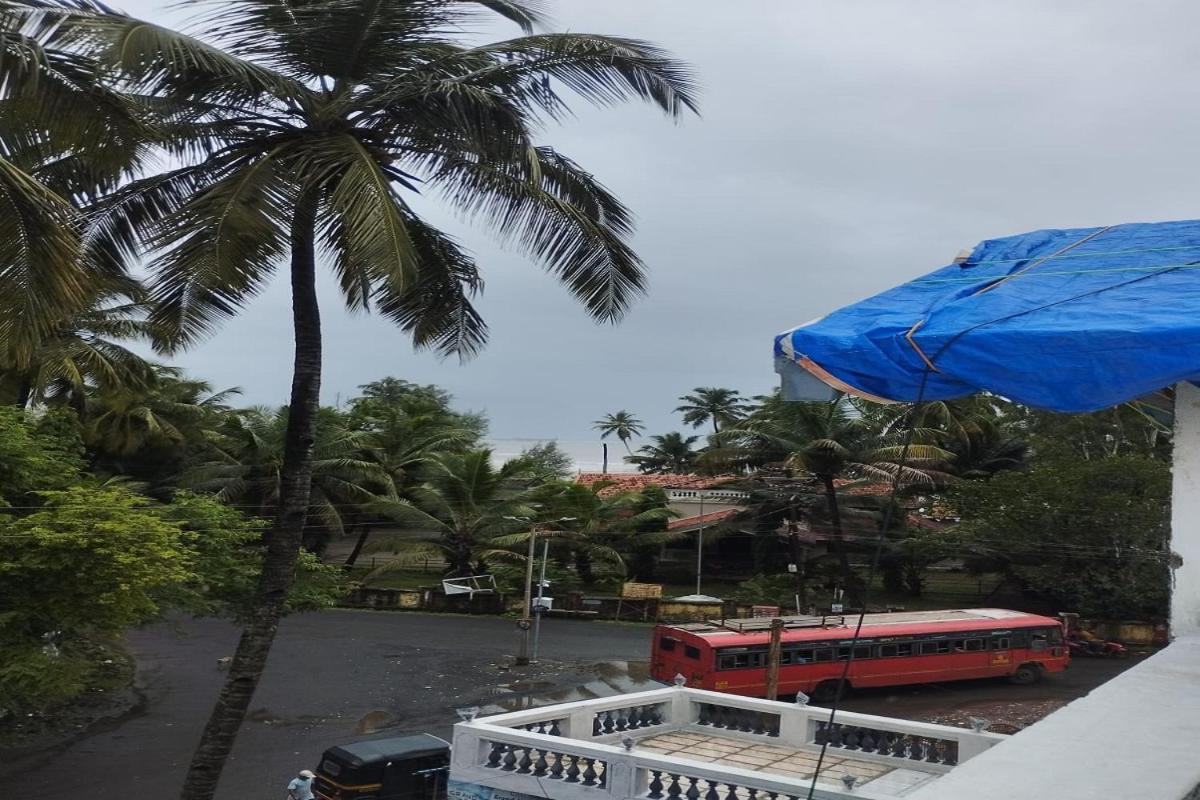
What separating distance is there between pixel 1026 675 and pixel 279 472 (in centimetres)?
2466

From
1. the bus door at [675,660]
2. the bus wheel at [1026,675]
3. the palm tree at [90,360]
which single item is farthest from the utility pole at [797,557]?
the palm tree at [90,360]

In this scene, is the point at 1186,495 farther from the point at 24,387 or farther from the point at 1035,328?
the point at 24,387

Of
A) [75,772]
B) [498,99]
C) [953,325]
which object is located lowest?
[75,772]

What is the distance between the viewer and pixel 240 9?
32.3 ft

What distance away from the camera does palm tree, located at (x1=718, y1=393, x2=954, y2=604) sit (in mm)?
31453

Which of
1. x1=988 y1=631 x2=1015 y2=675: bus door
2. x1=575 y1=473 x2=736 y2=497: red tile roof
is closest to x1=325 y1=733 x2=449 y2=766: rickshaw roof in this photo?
x1=988 y1=631 x2=1015 y2=675: bus door

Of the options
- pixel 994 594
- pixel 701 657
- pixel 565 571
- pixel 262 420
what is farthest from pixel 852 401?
pixel 262 420

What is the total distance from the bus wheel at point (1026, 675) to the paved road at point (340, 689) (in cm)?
31

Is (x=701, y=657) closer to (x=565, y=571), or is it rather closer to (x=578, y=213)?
(x=578, y=213)

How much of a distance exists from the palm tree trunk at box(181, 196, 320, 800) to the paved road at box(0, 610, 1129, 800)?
5.40 metres

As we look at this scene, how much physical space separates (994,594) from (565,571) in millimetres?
14407

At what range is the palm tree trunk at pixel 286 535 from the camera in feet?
32.7

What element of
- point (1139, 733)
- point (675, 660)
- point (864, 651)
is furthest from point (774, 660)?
point (1139, 733)

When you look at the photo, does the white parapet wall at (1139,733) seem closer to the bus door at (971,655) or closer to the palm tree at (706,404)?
the bus door at (971,655)
